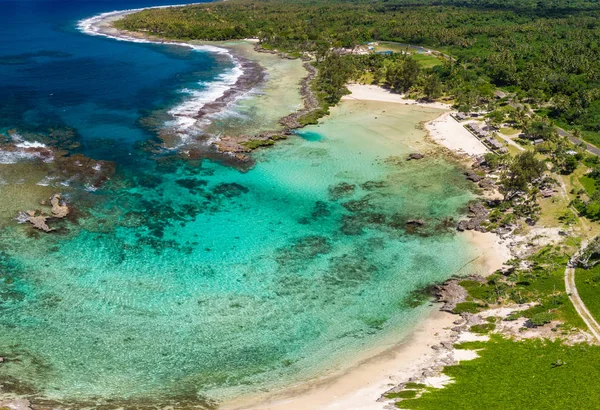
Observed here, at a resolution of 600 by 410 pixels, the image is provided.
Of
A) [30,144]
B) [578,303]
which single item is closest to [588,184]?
[578,303]

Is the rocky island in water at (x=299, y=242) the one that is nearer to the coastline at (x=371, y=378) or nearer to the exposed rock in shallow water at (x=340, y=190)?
the coastline at (x=371, y=378)

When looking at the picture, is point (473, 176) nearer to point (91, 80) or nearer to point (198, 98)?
point (198, 98)

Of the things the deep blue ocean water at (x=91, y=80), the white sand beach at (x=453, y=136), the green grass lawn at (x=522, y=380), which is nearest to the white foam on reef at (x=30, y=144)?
the deep blue ocean water at (x=91, y=80)

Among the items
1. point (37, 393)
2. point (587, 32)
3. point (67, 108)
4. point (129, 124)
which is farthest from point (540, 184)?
point (587, 32)

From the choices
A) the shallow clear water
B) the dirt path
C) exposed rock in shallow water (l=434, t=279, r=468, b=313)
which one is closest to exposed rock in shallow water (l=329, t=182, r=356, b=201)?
the shallow clear water

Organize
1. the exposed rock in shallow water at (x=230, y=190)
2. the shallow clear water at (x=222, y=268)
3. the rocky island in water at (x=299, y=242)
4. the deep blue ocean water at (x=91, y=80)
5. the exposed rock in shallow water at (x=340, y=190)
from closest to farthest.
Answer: the rocky island in water at (x=299, y=242) < the shallow clear water at (x=222, y=268) < the exposed rock in shallow water at (x=340, y=190) < the exposed rock in shallow water at (x=230, y=190) < the deep blue ocean water at (x=91, y=80)
